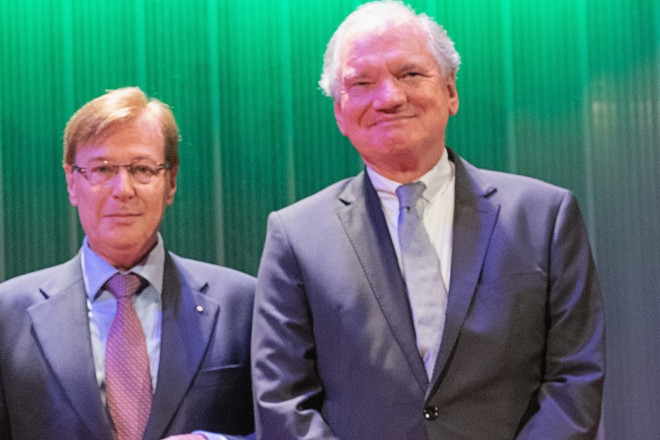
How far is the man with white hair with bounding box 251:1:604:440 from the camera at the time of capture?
201 cm

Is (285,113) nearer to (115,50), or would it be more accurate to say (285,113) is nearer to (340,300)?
(115,50)

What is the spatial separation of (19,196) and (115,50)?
709 mm

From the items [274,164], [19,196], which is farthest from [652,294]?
[19,196]

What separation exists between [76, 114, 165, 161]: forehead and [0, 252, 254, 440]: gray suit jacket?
0.28m

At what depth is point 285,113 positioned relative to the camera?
392 cm

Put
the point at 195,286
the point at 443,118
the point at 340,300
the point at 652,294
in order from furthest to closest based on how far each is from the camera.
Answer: the point at 652,294 → the point at 195,286 → the point at 443,118 → the point at 340,300

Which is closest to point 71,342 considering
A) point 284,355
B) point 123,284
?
point 123,284

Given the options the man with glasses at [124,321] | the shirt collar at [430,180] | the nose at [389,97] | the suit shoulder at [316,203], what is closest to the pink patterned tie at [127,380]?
the man with glasses at [124,321]

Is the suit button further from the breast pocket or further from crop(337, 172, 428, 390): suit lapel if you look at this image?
the breast pocket

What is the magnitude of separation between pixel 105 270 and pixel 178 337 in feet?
0.83

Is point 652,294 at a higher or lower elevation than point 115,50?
lower

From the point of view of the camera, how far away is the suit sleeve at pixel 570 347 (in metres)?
1.96

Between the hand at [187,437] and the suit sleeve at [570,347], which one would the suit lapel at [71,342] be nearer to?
the hand at [187,437]

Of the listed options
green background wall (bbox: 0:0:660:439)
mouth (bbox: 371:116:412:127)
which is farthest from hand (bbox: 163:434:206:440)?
green background wall (bbox: 0:0:660:439)
